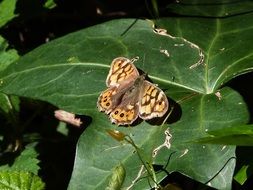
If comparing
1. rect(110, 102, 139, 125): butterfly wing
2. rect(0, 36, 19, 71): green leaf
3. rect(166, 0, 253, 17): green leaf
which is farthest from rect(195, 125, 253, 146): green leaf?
rect(0, 36, 19, 71): green leaf

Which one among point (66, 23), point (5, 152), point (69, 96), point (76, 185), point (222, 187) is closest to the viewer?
point (222, 187)

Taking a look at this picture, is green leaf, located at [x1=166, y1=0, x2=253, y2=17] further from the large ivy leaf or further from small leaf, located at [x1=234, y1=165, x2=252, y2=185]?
small leaf, located at [x1=234, y1=165, x2=252, y2=185]

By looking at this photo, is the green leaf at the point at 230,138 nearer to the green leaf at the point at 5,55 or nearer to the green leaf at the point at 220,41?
the green leaf at the point at 220,41

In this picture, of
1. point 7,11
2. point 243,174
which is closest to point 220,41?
point 243,174

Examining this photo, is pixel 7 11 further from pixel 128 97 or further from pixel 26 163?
pixel 128 97

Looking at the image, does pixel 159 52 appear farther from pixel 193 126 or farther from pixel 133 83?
pixel 193 126

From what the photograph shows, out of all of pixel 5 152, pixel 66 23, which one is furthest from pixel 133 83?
pixel 66 23
